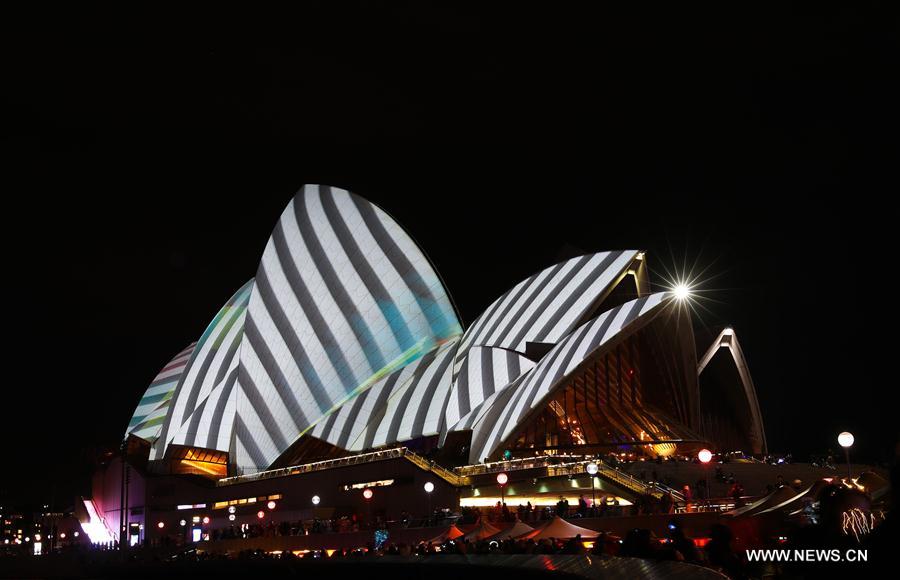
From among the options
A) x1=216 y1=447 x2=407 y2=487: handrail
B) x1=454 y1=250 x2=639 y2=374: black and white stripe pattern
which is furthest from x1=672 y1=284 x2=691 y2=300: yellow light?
x1=216 y1=447 x2=407 y2=487: handrail

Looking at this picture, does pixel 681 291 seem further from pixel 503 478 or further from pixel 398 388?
pixel 398 388

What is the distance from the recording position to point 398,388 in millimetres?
40125

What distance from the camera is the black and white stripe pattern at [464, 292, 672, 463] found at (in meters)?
30.8

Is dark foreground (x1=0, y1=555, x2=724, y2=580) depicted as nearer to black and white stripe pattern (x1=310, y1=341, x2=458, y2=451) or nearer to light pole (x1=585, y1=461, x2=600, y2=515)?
light pole (x1=585, y1=461, x2=600, y2=515)

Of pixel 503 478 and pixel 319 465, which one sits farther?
pixel 319 465

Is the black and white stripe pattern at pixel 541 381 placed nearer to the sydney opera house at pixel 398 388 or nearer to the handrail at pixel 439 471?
the sydney opera house at pixel 398 388

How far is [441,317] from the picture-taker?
142 ft

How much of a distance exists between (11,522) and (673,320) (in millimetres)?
119964

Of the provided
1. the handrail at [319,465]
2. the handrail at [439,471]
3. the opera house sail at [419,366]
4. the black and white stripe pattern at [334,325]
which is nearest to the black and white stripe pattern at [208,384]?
the opera house sail at [419,366]

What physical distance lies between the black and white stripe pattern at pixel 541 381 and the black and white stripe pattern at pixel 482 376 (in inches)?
18.3

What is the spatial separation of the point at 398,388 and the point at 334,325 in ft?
18.2

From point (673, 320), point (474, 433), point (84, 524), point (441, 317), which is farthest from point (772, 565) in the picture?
point (84, 524)

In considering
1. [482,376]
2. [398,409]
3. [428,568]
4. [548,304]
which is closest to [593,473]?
[482,376]

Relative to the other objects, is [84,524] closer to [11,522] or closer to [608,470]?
[608,470]
